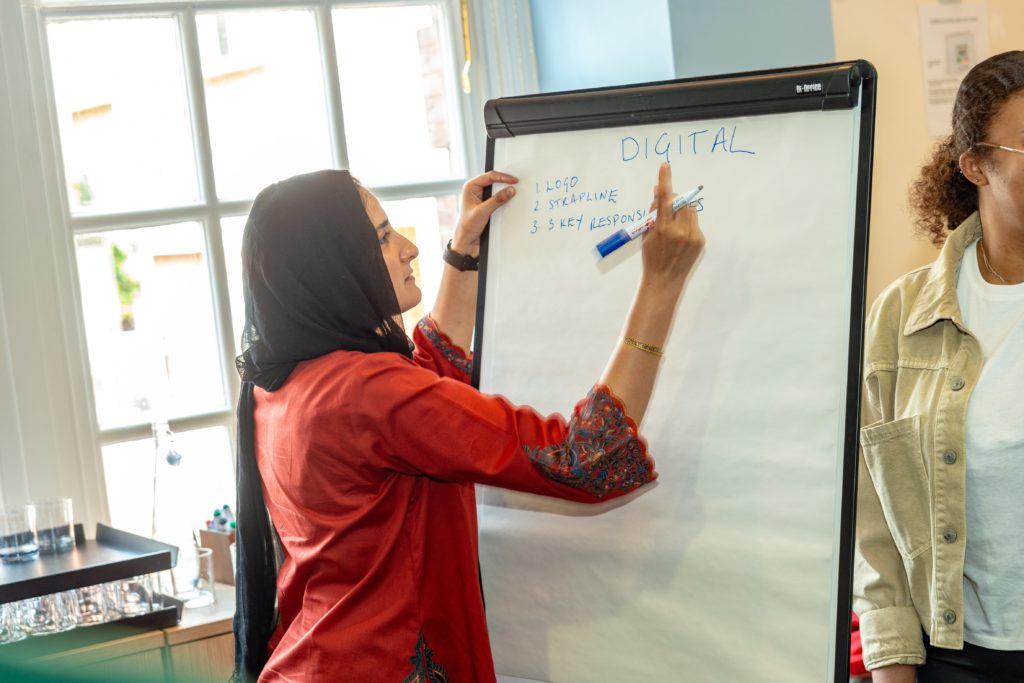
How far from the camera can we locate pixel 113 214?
2.32 metres

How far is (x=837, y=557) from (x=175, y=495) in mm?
1658

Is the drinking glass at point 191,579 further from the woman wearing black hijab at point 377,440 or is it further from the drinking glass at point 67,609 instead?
the woman wearing black hijab at point 377,440

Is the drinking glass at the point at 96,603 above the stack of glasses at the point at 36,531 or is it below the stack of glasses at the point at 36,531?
below

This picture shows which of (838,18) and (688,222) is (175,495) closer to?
(688,222)

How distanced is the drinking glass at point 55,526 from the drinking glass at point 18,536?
0.07 feet

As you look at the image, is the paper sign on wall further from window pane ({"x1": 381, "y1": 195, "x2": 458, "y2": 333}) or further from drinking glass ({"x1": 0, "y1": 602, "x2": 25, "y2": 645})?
drinking glass ({"x1": 0, "y1": 602, "x2": 25, "y2": 645})

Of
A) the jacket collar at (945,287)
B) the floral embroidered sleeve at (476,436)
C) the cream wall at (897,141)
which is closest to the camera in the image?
the floral embroidered sleeve at (476,436)

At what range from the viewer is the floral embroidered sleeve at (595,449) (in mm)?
1166

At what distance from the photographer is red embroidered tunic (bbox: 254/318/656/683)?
1.16 meters

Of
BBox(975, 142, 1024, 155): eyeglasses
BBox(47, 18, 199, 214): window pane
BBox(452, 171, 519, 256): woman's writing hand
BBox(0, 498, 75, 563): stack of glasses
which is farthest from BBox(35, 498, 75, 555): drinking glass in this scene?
BBox(975, 142, 1024, 155): eyeglasses

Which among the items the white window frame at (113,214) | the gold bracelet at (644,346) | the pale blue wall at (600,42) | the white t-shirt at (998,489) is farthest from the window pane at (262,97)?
the white t-shirt at (998,489)

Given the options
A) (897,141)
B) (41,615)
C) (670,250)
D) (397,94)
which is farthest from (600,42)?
(41,615)

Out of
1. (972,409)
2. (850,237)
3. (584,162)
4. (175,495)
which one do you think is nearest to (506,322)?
(584,162)

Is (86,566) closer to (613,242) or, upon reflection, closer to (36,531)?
(36,531)
